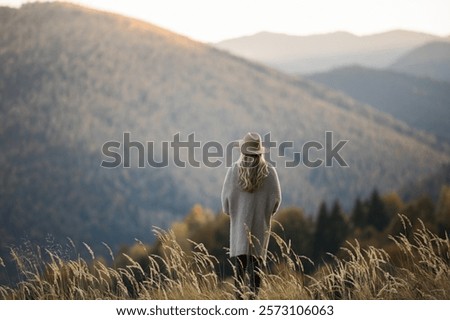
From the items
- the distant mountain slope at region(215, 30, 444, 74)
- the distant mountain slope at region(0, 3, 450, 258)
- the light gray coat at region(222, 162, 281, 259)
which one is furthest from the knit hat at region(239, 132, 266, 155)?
the distant mountain slope at region(0, 3, 450, 258)

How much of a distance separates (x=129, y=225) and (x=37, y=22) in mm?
15965

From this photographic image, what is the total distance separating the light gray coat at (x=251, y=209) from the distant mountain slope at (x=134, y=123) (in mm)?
20635

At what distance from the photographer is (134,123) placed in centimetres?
3528

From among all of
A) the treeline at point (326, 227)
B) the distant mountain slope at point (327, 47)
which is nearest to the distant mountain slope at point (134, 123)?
the treeline at point (326, 227)

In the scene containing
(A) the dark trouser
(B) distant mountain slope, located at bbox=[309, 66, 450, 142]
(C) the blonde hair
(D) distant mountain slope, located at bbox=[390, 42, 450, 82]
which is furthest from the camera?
(B) distant mountain slope, located at bbox=[309, 66, 450, 142]

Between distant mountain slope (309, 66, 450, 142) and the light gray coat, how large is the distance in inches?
846

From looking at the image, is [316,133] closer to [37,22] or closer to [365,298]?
[37,22]

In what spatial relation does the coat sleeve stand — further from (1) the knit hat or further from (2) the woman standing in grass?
(1) the knit hat

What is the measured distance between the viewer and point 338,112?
3378 centimetres

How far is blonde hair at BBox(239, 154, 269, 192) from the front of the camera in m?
3.91

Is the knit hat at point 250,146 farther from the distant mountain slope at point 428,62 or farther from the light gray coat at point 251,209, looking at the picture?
the distant mountain slope at point 428,62

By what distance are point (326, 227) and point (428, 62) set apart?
7.03m

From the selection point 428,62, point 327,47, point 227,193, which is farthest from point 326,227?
point 227,193

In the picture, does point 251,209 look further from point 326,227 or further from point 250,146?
point 326,227
